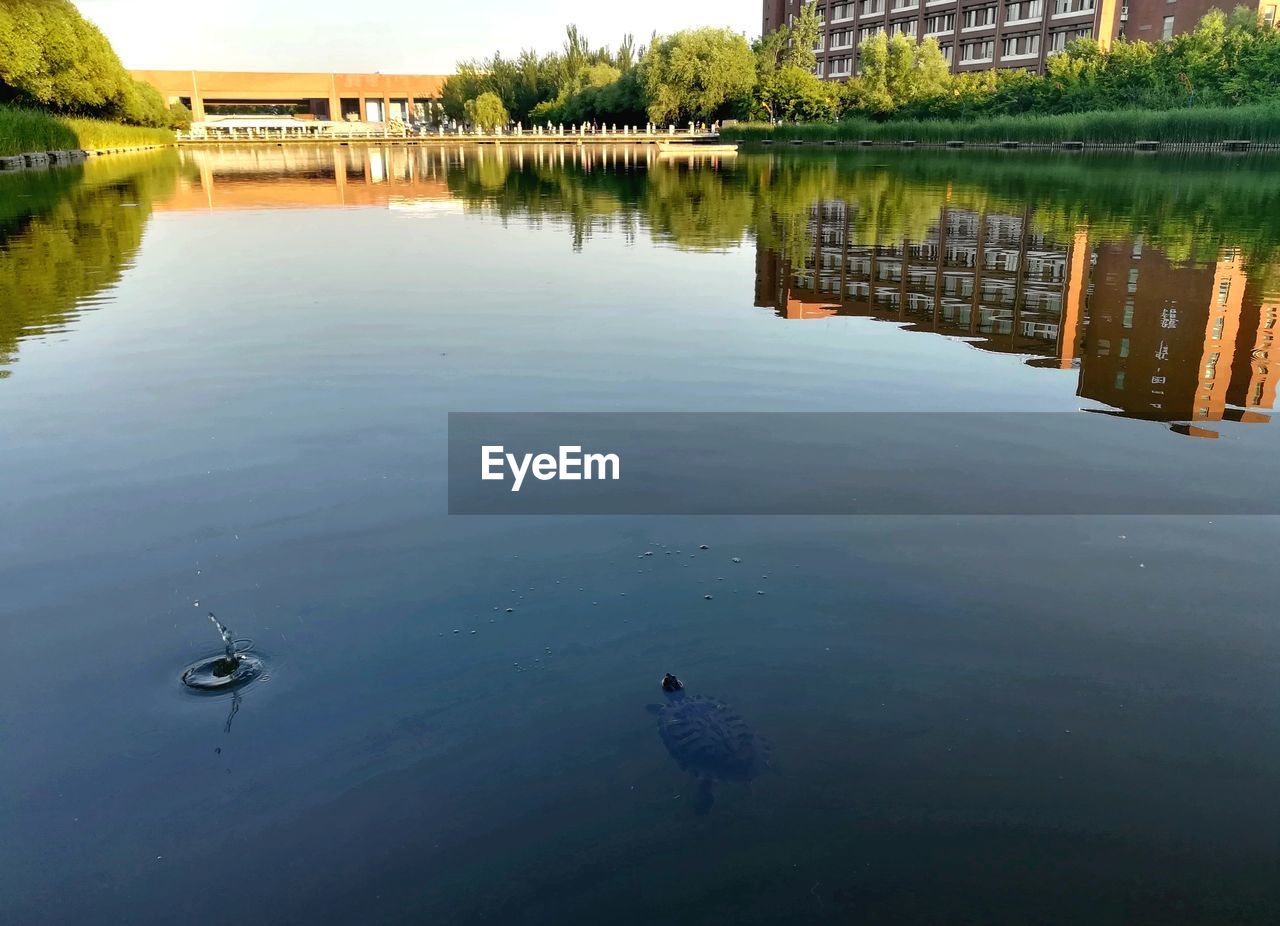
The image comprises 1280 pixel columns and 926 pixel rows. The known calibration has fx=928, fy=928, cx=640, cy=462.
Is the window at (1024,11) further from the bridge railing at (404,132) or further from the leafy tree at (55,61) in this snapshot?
the leafy tree at (55,61)

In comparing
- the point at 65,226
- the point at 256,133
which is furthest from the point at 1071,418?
the point at 256,133

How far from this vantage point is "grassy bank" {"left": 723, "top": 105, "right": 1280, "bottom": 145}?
46875 mm

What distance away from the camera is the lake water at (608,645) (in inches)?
138

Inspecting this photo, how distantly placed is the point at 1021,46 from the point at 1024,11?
309 centimetres

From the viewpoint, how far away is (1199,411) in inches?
348

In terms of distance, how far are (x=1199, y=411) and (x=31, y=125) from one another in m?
53.9

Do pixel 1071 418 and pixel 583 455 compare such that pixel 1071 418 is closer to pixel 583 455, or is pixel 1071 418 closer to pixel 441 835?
pixel 583 455

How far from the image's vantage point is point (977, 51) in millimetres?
93125

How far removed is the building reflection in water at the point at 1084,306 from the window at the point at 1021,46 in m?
79.6

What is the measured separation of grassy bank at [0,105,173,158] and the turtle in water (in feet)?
164

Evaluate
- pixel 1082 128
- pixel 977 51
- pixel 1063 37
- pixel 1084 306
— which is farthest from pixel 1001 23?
pixel 1084 306

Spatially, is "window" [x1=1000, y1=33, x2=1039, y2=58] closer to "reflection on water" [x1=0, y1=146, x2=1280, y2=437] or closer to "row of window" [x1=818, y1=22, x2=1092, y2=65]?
"row of window" [x1=818, y1=22, x2=1092, y2=65]

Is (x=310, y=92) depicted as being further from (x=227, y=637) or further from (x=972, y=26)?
(x=227, y=637)

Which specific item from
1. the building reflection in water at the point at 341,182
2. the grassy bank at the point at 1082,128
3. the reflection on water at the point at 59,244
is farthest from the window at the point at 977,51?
the reflection on water at the point at 59,244
